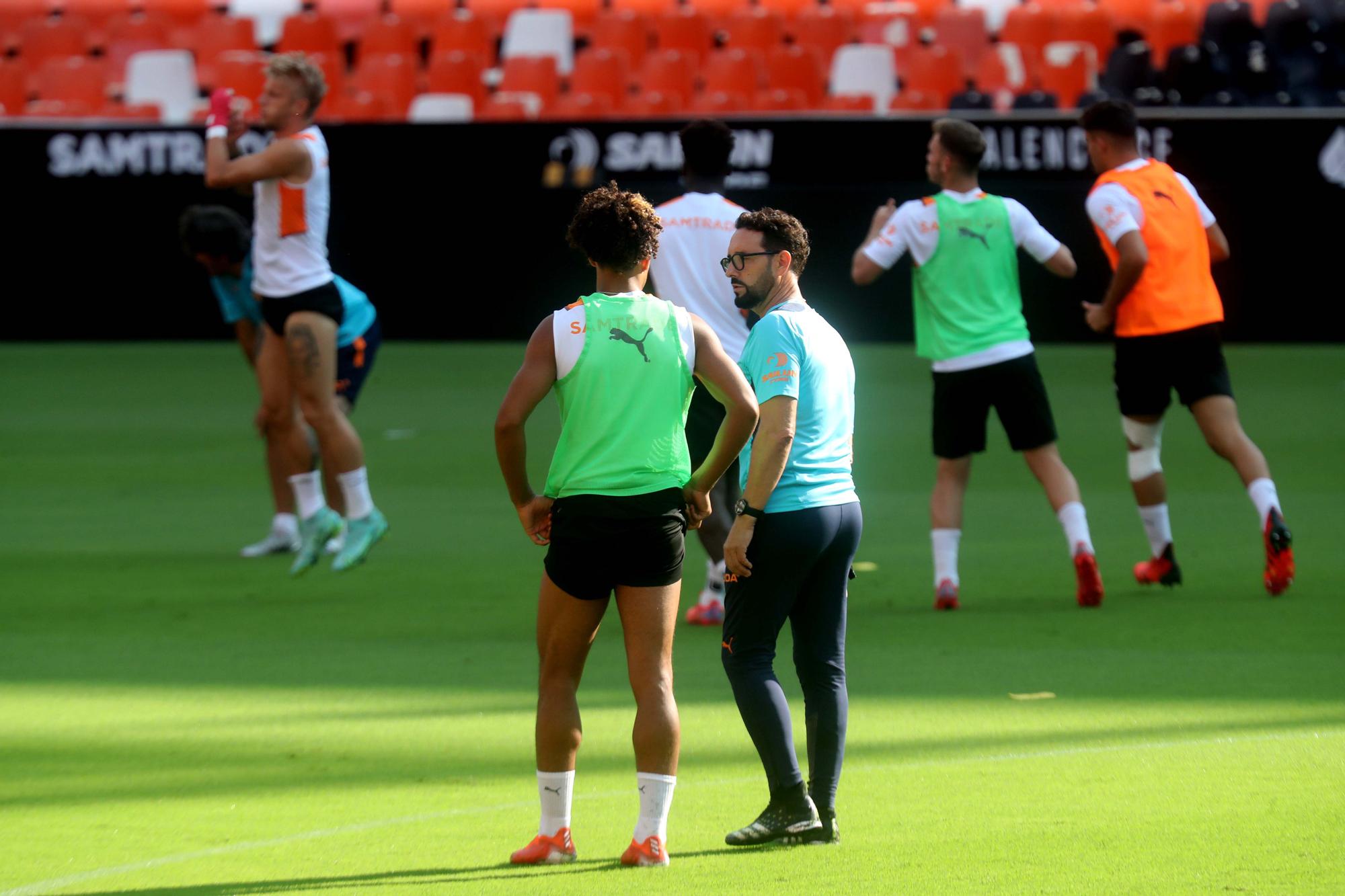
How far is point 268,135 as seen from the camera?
16.1 metres

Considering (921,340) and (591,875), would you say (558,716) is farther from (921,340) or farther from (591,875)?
(921,340)

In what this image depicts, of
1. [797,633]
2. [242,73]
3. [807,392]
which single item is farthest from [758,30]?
[797,633]

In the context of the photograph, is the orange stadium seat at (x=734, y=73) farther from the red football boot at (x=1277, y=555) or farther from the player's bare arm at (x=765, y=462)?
the player's bare arm at (x=765, y=462)

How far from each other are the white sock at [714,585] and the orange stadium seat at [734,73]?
43.8ft

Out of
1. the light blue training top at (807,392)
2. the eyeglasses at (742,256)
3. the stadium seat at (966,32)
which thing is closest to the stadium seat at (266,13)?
the stadium seat at (966,32)

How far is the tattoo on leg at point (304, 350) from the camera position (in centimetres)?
888

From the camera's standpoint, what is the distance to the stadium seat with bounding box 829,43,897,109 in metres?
20.5

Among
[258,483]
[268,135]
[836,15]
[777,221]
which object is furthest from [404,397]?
[777,221]

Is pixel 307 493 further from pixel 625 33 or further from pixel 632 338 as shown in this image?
pixel 625 33

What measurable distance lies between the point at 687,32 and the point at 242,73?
5.18 meters

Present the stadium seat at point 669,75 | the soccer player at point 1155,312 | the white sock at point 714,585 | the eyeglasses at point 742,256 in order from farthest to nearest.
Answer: the stadium seat at point 669,75 → the soccer player at point 1155,312 → the white sock at point 714,585 → the eyeglasses at point 742,256

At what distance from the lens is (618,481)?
451 centimetres

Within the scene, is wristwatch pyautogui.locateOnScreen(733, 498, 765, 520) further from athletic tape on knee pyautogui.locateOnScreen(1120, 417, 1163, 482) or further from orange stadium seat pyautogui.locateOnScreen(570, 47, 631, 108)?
orange stadium seat pyautogui.locateOnScreen(570, 47, 631, 108)

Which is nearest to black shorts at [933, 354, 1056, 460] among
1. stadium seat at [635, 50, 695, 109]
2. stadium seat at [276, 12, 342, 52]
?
stadium seat at [635, 50, 695, 109]
